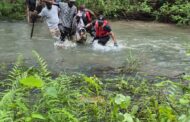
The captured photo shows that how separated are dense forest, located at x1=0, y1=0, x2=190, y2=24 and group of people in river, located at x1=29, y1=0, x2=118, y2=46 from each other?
4.72 metres

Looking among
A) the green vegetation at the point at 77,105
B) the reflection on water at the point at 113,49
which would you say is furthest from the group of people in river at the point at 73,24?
the green vegetation at the point at 77,105

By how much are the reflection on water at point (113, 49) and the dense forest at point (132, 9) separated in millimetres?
1193

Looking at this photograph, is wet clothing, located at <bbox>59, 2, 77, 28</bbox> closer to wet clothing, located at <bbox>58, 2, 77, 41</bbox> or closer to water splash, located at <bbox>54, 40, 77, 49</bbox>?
wet clothing, located at <bbox>58, 2, 77, 41</bbox>

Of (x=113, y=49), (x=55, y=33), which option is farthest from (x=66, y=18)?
(x=113, y=49)

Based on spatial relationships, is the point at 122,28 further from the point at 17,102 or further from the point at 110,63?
the point at 17,102

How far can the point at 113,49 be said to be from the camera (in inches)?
481

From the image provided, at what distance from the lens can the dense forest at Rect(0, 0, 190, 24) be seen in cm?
1769

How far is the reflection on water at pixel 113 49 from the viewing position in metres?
10.3

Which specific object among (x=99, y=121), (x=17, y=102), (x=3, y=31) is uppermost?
(x=17, y=102)

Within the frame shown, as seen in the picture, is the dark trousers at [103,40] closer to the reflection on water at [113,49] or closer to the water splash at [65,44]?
the reflection on water at [113,49]

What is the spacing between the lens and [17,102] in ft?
15.6

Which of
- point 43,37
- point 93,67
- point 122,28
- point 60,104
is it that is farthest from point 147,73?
point 122,28

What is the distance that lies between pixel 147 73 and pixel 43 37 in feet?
18.2

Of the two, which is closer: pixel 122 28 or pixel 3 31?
pixel 3 31
